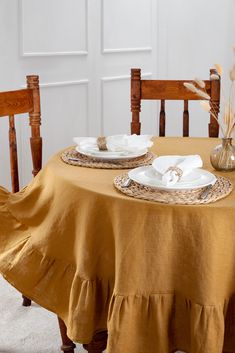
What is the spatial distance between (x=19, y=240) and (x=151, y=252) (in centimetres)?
54

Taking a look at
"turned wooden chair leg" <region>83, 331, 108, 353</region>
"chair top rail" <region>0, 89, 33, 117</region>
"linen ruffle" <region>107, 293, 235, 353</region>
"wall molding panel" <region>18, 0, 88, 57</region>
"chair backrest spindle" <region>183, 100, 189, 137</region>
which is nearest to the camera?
"linen ruffle" <region>107, 293, 235, 353</region>

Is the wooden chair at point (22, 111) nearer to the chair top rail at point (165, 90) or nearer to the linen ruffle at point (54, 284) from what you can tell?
the linen ruffle at point (54, 284)

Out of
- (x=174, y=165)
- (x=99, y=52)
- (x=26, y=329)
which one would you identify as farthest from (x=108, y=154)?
(x=99, y=52)

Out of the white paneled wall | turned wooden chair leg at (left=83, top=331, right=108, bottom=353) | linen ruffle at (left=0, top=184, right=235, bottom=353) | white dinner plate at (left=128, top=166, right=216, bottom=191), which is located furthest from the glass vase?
the white paneled wall

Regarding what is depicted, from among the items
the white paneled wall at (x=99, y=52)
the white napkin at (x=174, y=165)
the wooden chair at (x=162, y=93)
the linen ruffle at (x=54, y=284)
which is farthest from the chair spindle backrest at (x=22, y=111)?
the white paneled wall at (x=99, y=52)

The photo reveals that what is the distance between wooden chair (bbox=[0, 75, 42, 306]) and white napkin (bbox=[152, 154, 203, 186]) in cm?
76

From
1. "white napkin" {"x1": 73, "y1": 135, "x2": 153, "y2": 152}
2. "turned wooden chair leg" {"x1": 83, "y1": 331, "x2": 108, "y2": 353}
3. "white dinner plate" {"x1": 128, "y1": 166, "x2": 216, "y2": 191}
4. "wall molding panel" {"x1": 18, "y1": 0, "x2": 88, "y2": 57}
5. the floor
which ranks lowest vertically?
the floor

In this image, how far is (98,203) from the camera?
156 cm

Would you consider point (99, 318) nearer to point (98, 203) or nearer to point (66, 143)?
point (98, 203)

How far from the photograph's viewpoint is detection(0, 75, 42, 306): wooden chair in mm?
2275

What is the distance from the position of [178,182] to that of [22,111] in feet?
3.05

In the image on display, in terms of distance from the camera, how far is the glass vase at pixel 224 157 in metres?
1.81

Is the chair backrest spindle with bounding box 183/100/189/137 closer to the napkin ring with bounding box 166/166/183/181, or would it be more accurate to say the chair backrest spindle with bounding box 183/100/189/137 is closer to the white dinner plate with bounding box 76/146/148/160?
the white dinner plate with bounding box 76/146/148/160

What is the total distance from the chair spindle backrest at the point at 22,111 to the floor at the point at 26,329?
22.1 inches
